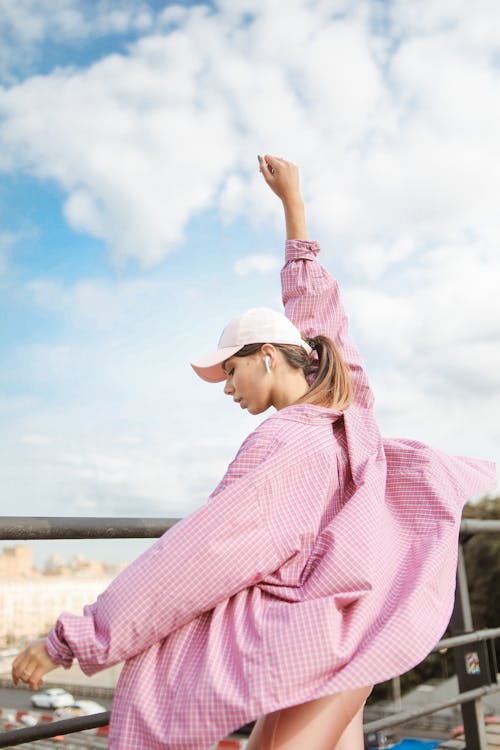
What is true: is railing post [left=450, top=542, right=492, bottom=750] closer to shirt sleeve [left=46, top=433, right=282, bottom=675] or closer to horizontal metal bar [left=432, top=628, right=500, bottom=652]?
horizontal metal bar [left=432, top=628, right=500, bottom=652]

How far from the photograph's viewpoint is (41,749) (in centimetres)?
4569

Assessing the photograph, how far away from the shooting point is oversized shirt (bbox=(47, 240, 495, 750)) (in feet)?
3.68

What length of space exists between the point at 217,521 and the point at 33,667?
38cm

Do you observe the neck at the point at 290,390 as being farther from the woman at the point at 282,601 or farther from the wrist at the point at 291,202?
the wrist at the point at 291,202

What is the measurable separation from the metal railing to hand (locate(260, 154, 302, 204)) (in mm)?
1010

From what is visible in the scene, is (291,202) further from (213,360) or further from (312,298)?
(213,360)

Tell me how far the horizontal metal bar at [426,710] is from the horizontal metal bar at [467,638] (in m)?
0.16

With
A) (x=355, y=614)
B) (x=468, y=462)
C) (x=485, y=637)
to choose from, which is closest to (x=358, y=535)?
(x=355, y=614)

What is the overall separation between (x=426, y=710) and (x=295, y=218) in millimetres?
1613

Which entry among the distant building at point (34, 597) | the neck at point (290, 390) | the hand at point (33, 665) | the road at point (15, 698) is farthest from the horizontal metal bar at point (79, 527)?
the road at point (15, 698)

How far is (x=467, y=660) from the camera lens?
2.48 m

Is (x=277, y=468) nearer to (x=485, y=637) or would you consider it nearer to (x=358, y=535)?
(x=358, y=535)

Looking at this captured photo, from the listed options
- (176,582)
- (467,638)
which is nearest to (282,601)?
(176,582)

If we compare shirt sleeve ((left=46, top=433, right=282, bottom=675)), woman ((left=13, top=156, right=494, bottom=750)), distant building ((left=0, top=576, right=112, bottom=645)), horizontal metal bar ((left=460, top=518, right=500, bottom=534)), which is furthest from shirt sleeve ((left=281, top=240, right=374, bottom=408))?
distant building ((left=0, top=576, right=112, bottom=645))
